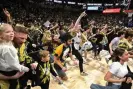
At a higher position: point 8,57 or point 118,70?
point 8,57

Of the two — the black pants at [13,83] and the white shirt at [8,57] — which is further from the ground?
the white shirt at [8,57]

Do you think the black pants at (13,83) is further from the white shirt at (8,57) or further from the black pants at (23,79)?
Result: the white shirt at (8,57)

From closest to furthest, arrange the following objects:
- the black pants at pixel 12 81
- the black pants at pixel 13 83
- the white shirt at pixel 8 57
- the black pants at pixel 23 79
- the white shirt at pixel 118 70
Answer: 1. the white shirt at pixel 8 57
2. the black pants at pixel 12 81
3. the black pants at pixel 13 83
4. the black pants at pixel 23 79
5. the white shirt at pixel 118 70


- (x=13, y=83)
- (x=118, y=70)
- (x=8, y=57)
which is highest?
(x=8, y=57)

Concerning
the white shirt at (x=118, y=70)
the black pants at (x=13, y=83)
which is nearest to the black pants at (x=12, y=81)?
the black pants at (x=13, y=83)

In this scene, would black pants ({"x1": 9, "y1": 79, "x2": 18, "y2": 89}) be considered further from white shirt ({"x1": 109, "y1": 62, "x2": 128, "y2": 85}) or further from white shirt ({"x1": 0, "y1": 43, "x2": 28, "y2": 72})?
white shirt ({"x1": 109, "y1": 62, "x2": 128, "y2": 85})

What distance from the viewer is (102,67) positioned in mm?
11242

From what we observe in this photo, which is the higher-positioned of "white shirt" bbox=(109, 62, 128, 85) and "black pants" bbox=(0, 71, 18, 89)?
"black pants" bbox=(0, 71, 18, 89)

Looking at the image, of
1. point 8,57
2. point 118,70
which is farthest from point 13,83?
point 118,70

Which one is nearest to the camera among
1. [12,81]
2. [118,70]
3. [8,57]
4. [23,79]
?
[8,57]

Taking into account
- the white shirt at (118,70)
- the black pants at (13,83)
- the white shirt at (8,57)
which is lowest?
the white shirt at (118,70)

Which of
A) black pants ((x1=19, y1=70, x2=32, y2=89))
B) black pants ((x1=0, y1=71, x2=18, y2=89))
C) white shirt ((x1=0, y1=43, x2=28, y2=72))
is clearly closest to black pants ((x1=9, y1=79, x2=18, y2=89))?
black pants ((x1=0, y1=71, x2=18, y2=89))

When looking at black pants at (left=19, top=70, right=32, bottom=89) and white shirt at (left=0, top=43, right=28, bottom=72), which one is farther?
black pants at (left=19, top=70, right=32, bottom=89)

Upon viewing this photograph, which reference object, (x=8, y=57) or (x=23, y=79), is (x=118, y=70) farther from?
(x=8, y=57)
